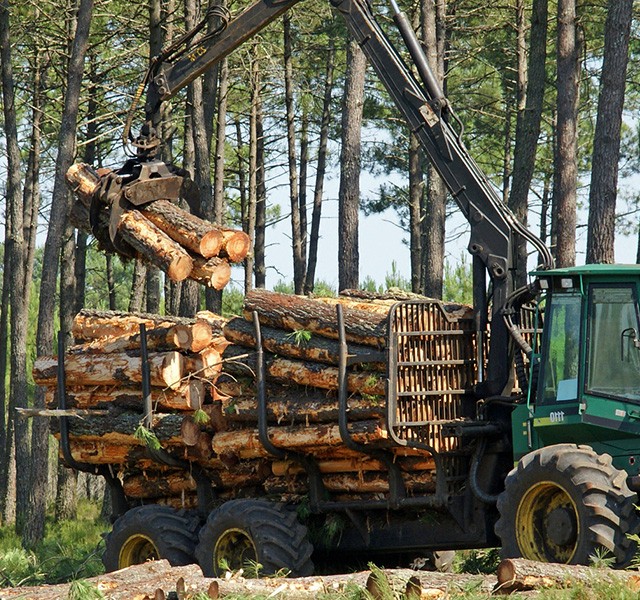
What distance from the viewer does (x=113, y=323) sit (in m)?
13.4

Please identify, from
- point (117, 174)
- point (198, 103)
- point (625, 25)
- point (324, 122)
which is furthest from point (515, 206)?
point (324, 122)

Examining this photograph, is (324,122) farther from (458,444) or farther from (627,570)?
(627,570)

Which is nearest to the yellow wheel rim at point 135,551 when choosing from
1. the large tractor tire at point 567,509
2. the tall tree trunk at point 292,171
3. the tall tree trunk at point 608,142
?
the large tractor tire at point 567,509

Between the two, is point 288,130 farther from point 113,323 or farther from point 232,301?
point 113,323

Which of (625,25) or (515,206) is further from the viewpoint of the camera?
(515,206)

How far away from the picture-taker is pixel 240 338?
11617 mm

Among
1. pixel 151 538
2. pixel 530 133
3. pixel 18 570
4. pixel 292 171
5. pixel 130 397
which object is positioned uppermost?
pixel 292 171

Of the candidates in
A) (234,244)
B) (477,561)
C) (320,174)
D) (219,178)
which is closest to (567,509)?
(477,561)

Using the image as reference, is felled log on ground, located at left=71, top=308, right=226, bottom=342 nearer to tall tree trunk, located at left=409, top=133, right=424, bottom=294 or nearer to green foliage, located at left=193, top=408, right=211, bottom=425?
green foliage, located at left=193, top=408, right=211, bottom=425

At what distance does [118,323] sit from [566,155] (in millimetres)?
7884

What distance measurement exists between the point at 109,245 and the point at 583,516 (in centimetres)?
638

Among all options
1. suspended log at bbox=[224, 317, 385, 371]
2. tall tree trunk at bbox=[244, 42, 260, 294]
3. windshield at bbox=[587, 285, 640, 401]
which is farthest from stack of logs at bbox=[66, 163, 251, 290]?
tall tree trunk at bbox=[244, 42, 260, 294]

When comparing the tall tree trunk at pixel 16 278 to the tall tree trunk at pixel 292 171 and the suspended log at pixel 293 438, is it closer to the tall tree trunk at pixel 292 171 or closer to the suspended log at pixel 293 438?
the tall tree trunk at pixel 292 171

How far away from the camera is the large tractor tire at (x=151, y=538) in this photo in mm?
11898
